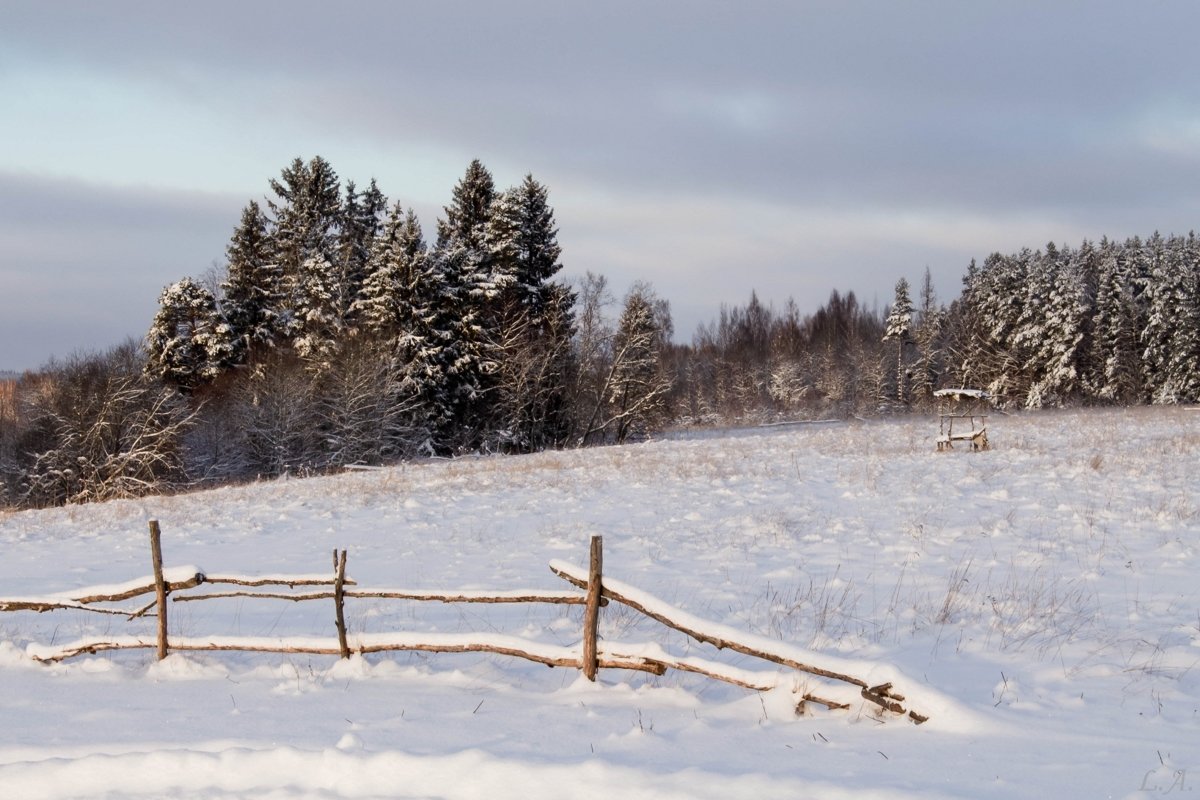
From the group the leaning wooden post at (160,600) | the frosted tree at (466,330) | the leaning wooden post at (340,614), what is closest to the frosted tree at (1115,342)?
the frosted tree at (466,330)

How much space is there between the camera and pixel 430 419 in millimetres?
35625

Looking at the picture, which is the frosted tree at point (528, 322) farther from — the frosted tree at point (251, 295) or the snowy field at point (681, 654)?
the snowy field at point (681, 654)

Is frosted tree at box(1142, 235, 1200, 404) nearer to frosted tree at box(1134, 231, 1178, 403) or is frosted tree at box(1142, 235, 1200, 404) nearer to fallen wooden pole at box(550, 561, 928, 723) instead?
frosted tree at box(1134, 231, 1178, 403)

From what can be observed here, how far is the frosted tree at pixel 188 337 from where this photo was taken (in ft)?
133

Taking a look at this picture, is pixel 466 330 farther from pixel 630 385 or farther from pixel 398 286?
pixel 630 385

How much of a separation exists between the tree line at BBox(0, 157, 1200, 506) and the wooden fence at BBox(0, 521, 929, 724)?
23650 millimetres

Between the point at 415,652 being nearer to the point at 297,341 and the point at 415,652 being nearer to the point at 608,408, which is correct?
the point at 297,341

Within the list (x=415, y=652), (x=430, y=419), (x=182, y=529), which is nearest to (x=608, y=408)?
(x=430, y=419)

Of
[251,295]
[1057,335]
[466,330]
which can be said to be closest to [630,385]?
[466,330]

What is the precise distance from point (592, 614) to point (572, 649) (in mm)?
423

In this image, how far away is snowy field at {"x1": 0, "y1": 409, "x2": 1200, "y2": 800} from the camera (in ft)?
14.4

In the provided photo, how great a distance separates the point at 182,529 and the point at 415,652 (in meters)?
10.5

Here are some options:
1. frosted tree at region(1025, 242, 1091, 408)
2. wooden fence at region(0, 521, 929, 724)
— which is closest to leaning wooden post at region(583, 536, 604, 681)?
wooden fence at region(0, 521, 929, 724)

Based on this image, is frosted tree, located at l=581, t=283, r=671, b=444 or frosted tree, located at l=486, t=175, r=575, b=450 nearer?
frosted tree, located at l=486, t=175, r=575, b=450
